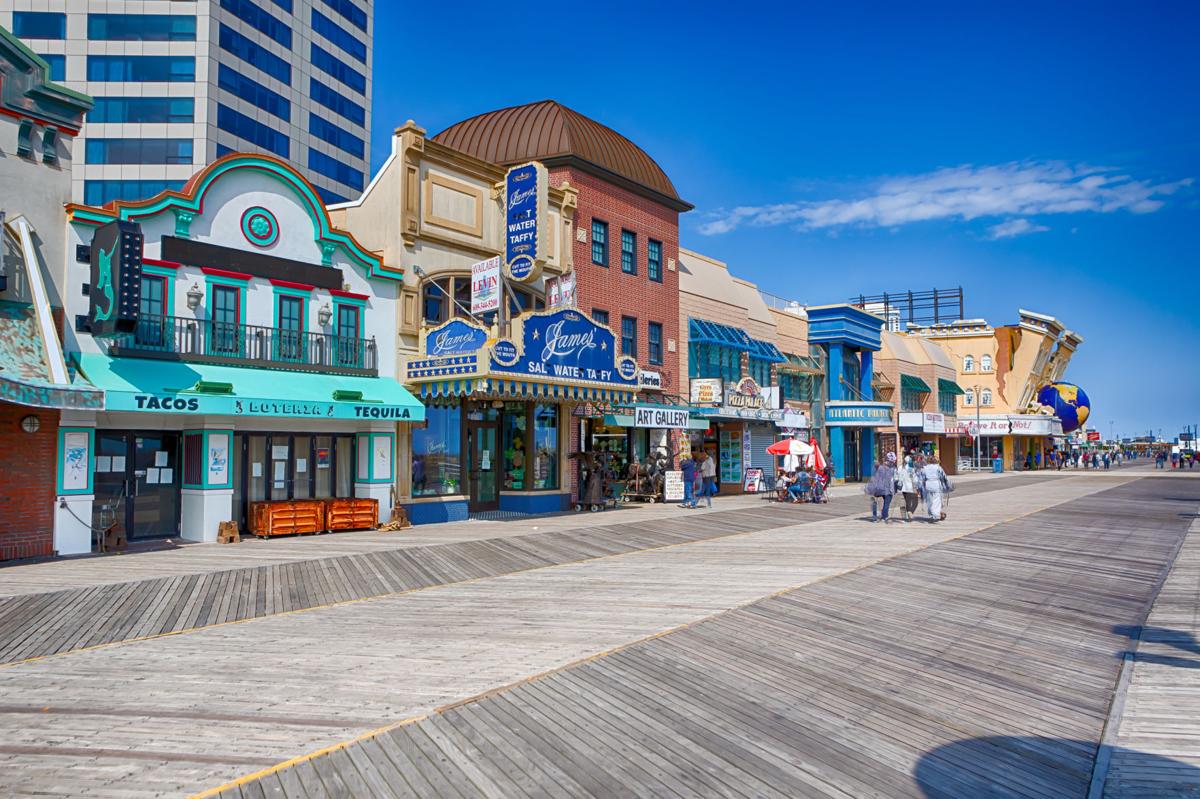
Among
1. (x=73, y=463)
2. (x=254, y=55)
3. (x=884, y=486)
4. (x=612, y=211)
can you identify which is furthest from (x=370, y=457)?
(x=254, y=55)

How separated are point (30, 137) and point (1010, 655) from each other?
1761 cm

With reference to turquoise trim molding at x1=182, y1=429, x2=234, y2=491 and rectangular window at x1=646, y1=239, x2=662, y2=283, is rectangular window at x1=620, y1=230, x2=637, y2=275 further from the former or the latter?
turquoise trim molding at x1=182, y1=429, x2=234, y2=491

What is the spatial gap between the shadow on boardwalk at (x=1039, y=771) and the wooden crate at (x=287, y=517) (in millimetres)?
15177

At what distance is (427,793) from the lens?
17.0 ft

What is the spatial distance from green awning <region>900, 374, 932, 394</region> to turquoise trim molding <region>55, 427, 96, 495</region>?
4681 cm

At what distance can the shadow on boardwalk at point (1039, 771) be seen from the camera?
18.2 feet

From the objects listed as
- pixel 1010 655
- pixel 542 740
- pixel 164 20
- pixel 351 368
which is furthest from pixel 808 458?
pixel 164 20

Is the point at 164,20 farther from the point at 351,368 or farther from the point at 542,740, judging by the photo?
the point at 542,740

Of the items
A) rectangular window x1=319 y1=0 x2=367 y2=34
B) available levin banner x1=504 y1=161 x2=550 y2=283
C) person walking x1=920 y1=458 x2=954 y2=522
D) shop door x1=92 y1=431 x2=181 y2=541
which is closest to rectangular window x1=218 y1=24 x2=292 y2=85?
rectangular window x1=319 y1=0 x2=367 y2=34

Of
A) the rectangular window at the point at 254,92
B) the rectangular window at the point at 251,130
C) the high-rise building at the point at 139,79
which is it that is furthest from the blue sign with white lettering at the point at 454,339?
the rectangular window at the point at 254,92

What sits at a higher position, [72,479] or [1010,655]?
[72,479]

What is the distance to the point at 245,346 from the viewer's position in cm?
1823

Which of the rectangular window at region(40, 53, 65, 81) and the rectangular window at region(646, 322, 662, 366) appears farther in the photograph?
the rectangular window at region(40, 53, 65, 81)

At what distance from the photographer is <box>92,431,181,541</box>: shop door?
16.2m
